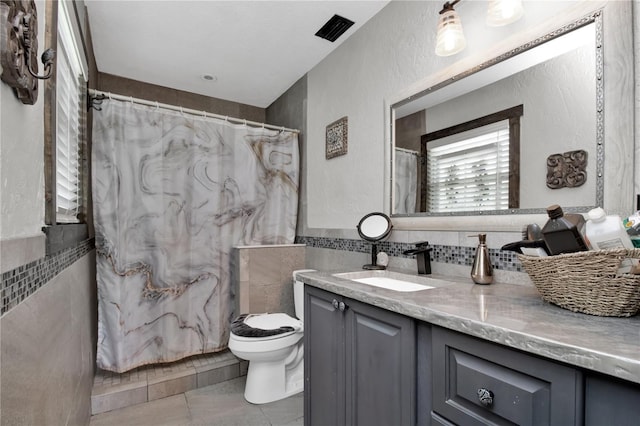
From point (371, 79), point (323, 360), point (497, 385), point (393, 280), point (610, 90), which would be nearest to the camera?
point (497, 385)

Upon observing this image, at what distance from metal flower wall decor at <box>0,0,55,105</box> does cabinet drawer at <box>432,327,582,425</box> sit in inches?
43.9

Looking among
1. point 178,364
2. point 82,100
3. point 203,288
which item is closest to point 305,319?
point 203,288

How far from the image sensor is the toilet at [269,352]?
192cm

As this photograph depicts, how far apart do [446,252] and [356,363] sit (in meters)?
0.69

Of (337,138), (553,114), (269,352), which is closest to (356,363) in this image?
(269,352)

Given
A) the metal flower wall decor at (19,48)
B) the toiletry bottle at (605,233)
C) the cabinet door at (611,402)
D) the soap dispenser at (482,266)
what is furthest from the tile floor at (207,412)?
the metal flower wall decor at (19,48)

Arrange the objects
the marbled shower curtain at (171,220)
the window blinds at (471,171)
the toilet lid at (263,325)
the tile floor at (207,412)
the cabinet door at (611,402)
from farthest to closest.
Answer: the marbled shower curtain at (171,220)
the toilet lid at (263,325)
the tile floor at (207,412)
the window blinds at (471,171)
the cabinet door at (611,402)

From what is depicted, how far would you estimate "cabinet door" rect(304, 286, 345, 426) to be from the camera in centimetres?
A: 124

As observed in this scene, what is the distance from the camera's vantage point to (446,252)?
1498 millimetres

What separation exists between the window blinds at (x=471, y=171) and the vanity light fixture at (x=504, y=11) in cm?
38

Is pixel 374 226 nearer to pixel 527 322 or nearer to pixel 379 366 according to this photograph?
pixel 379 366

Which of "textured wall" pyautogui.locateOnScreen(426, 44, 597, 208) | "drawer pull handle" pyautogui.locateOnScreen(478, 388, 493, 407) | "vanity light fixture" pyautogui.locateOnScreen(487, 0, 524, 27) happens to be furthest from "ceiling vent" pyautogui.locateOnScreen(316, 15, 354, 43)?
"drawer pull handle" pyautogui.locateOnScreen(478, 388, 493, 407)

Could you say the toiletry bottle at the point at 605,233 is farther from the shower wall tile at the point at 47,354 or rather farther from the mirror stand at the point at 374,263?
the shower wall tile at the point at 47,354

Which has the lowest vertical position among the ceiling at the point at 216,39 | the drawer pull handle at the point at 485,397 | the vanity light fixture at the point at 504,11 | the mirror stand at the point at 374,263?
the drawer pull handle at the point at 485,397
